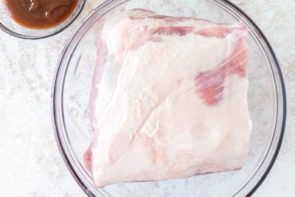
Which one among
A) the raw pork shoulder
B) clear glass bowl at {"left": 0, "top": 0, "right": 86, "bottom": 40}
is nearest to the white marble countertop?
clear glass bowl at {"left": 0, "top": 0, "right": 86, "bottom": 40}

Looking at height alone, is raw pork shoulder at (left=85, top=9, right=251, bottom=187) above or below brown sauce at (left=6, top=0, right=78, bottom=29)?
below

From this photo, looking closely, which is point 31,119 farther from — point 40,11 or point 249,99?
point 249,99

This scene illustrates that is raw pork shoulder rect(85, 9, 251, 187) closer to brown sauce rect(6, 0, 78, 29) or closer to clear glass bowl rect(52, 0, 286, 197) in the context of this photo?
clear glass bowl rect(52, 0, 286, 197)

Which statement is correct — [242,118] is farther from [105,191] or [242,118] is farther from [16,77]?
[16,77]

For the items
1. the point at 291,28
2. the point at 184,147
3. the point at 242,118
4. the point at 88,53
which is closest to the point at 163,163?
the point at 184,147

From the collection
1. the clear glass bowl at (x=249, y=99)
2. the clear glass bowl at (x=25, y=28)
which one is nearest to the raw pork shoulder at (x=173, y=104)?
the clear glass bowl at (x=249, y=99)

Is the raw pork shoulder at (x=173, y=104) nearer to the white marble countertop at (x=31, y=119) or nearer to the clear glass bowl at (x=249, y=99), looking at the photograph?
the clear glass bowl at (x=249, y=99)

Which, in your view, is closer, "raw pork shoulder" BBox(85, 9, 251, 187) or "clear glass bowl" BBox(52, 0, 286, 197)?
"raw pork shoulder" BBox(85, 9, 251, 187)

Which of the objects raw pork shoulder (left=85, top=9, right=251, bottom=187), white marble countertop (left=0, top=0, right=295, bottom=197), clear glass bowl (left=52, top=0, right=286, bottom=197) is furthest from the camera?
white marble countertop (left=0, top=0, right=295, bottom=197)
